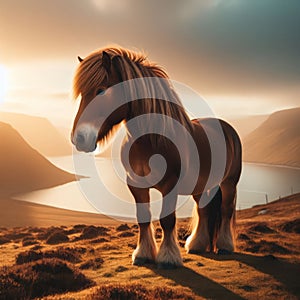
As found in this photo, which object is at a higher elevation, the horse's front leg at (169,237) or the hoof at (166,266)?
the horse's front leg at (169,237)

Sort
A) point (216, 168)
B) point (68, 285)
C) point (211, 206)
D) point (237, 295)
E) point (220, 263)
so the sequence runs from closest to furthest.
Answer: point (237, 295) < point (68, 285) < point (220, 263) < point (216, 168) < point (211, 206)

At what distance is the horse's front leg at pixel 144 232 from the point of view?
521 centimetres

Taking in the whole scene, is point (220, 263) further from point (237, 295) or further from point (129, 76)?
point (129, 76)

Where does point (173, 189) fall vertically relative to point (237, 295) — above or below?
above

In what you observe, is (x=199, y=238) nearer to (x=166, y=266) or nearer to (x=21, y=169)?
(x=166, y=266)

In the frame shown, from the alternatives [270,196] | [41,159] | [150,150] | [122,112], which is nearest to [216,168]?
[150,150]

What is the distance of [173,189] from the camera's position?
A: 15.9 feet

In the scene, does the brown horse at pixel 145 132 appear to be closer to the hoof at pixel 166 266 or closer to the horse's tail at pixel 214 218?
the hoof at pixel 166 266

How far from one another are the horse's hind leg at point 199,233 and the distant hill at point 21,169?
138615 millimetres

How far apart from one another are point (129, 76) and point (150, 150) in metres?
1.09

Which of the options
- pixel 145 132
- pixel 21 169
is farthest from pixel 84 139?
pixel 21 169

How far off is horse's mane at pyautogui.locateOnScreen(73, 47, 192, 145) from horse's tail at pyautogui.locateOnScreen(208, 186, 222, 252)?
212 centimetres

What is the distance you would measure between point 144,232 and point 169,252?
0.60 metres

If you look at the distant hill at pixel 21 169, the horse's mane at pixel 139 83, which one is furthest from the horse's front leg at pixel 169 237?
the distant hill at pixel 21 169
